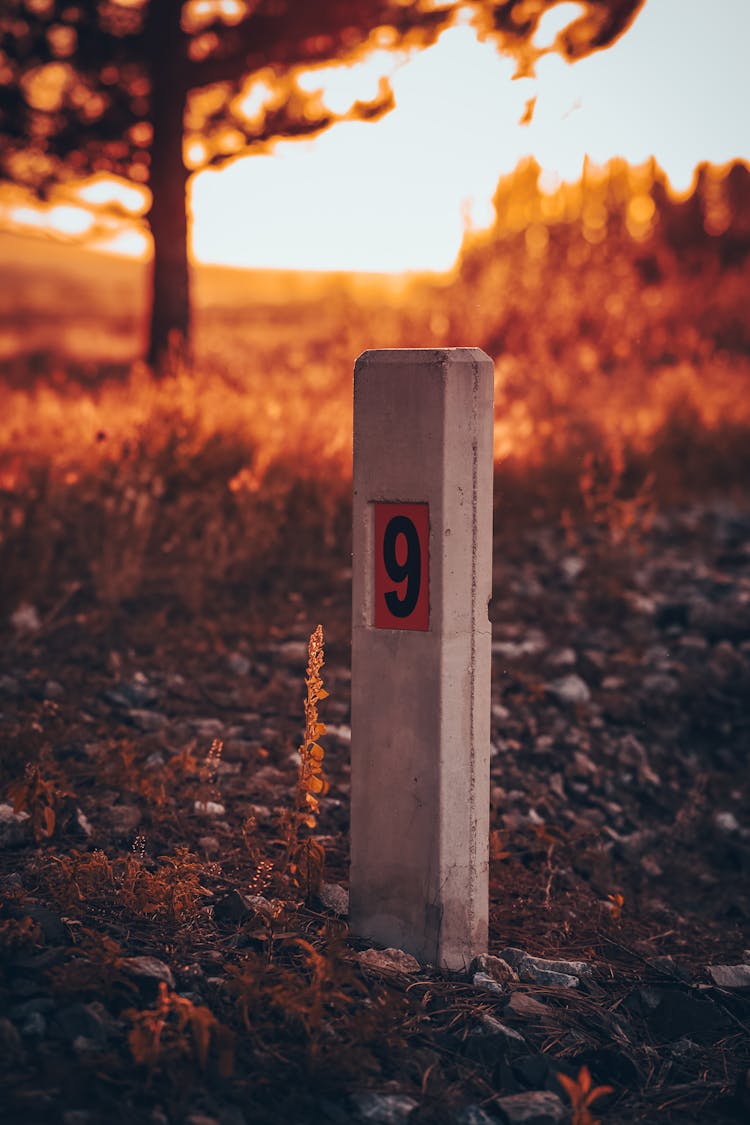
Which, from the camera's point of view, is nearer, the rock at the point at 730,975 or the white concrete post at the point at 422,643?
the white concrete post at the point at 422,643

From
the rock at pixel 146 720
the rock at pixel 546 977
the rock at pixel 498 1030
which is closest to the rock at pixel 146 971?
the rock at pixel 498 1030

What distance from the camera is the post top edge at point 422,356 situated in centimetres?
308

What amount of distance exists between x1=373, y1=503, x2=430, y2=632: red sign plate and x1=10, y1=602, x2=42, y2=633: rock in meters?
3.24

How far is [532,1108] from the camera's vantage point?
2.70 m

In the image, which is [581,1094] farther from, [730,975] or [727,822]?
[727,822]

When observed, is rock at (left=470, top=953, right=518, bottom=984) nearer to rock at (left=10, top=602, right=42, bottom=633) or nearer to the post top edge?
the post top edge

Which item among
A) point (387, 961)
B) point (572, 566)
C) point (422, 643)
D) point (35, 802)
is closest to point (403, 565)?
point (422, 643)

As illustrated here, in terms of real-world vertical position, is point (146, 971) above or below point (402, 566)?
below

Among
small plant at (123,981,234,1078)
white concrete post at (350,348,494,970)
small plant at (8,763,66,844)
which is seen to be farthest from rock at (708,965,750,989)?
small plant at (8,763,66,844)

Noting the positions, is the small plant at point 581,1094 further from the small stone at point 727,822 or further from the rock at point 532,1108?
the small stone at point 727,822

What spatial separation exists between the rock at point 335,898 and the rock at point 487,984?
18.3 inches

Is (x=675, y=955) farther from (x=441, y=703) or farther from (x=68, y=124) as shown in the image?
(x=68, y=124)

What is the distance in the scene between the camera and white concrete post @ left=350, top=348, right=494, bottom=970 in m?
3.12

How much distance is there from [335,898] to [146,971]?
0.78m
